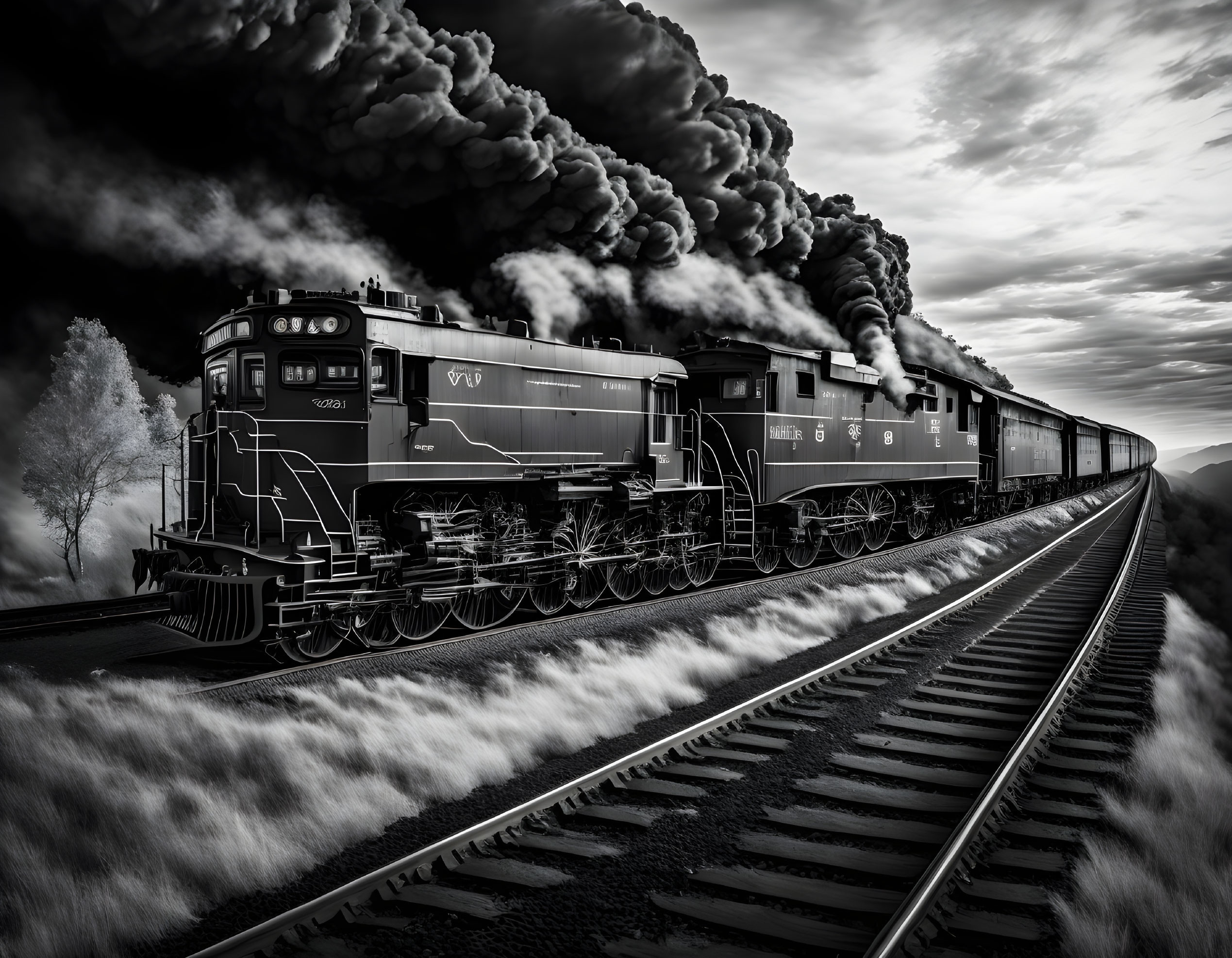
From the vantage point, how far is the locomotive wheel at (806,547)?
49.0 ft

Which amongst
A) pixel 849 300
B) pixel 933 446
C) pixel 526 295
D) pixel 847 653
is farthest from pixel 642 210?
pixel 847 653

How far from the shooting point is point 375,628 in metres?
9.09

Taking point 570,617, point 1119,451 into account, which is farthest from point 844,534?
point 1119,451

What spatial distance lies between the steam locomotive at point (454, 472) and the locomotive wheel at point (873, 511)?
1.64 meters

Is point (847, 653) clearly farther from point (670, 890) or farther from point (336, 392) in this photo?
point (336, 392)

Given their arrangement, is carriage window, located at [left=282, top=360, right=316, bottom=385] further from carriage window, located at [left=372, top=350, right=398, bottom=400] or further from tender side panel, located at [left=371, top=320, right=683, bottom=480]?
tender side panel, located at [left=371, top=320, right=683, bottom=480]

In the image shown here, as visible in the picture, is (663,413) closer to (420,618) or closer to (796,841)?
(420,618)

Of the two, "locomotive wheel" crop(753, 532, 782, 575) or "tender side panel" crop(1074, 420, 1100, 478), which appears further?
"tender side panel" crop(1074, 420, 1100, 478)

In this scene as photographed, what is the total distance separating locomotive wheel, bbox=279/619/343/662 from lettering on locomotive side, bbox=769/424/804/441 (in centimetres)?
811

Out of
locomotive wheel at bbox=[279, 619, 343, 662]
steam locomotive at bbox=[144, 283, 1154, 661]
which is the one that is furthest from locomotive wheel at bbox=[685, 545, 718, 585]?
locomotive wheel at bbox=[279, 619, 343, 662]

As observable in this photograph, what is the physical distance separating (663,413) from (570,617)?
4189 millimetres

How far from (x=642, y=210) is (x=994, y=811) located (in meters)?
20.4

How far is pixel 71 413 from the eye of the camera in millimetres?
12945

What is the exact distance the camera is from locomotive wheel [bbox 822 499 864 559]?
15914 millimetres
